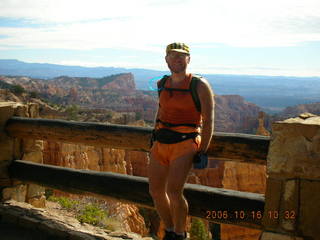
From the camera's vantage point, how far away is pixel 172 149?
301 centimetres

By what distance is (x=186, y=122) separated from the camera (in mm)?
2982

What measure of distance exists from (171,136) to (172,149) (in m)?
0.10

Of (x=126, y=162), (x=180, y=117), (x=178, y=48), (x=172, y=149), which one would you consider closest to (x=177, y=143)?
(x=172, y=149)

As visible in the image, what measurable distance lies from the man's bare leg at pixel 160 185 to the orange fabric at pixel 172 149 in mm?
40

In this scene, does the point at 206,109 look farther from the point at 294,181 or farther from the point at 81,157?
the point at 81,157

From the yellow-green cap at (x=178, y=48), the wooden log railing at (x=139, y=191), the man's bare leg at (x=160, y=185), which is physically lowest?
the wooden log railing at (x=139, y=191)

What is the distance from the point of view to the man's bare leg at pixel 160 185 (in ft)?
10.1

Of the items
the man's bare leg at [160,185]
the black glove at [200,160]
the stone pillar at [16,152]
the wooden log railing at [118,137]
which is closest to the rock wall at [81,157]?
the stone pillar at [16,152]

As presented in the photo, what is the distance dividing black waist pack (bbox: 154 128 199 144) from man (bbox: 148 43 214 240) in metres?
0.02

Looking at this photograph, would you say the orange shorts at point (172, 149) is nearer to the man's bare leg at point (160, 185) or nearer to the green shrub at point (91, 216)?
the man's bare leg at point (160, 185)

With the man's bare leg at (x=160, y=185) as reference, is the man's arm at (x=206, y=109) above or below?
above

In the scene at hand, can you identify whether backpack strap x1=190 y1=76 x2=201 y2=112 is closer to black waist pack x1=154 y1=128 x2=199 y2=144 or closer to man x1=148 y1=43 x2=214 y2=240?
man x1=148 y1=43 x2=214 y2=240

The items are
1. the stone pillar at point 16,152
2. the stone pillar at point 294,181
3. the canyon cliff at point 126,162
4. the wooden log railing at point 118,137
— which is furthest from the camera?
the canyon cliff at point 126,162

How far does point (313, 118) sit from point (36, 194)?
12.8ft
